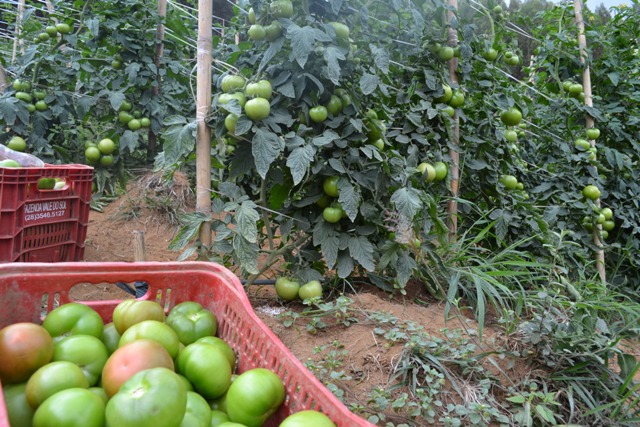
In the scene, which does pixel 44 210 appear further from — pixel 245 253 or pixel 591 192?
pixel 591 192

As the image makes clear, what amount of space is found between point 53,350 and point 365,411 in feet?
2.93

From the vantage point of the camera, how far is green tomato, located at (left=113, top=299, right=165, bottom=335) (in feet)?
→ 3.92

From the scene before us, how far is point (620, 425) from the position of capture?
156cm

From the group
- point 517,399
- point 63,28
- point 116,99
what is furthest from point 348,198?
point 63,28

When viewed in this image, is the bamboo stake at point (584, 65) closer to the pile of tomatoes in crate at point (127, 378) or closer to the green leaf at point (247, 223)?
the green leaf at point (247, 223)

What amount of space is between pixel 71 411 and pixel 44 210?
6.80 feet

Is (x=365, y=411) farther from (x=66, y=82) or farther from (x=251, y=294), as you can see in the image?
(x=66, y=82)

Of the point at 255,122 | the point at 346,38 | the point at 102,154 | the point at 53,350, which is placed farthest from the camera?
the point at 102,154

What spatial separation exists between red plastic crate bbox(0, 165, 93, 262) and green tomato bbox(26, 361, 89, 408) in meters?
1.66

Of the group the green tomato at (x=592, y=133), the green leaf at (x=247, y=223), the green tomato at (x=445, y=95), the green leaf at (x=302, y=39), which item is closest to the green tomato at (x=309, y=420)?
the green leaf at (x=247, y=223)

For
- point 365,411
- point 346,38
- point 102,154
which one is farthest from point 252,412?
point 102,154

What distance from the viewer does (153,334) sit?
42.4 inches

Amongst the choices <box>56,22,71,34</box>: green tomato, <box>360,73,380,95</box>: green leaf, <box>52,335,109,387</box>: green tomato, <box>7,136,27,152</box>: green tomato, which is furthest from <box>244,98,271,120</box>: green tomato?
<box>56,22,71,34</box>: green tomato

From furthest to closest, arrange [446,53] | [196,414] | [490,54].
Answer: [490,54]
[446,53]
[196,414]
